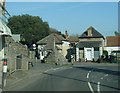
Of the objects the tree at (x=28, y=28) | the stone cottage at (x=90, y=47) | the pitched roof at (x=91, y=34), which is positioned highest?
the tree at (x=28, y=28)

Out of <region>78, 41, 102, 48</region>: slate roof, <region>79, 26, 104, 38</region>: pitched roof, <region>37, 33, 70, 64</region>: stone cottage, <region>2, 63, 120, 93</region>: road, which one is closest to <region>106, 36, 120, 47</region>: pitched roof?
<region>79, 26, 104, 38</region>: pitched roof

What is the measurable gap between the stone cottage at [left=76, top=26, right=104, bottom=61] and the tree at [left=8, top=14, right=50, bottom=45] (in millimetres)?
17424

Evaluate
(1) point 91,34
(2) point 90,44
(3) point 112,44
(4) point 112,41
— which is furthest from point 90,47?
(4) point 112,41

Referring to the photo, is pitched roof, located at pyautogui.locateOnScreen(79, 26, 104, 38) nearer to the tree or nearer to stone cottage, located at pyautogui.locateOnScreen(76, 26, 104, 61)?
stone cottage, located at pyautogui.locateOnScreen(76, 26, 104, 61)

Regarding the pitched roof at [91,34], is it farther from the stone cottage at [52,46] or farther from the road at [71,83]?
the road at [71,83]

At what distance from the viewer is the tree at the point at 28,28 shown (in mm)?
100812

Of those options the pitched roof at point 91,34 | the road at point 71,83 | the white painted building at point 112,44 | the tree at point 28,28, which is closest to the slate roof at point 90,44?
the pitched roof at point 91,34

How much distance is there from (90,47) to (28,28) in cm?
2518

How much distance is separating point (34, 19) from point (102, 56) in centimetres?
3395

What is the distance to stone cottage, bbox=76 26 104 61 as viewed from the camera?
273 feet

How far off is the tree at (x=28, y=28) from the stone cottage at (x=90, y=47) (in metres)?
17.4

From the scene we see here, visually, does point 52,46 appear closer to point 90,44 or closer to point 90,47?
point 90,47

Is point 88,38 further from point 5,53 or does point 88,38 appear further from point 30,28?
point 5,53

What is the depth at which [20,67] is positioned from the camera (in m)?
41.7
